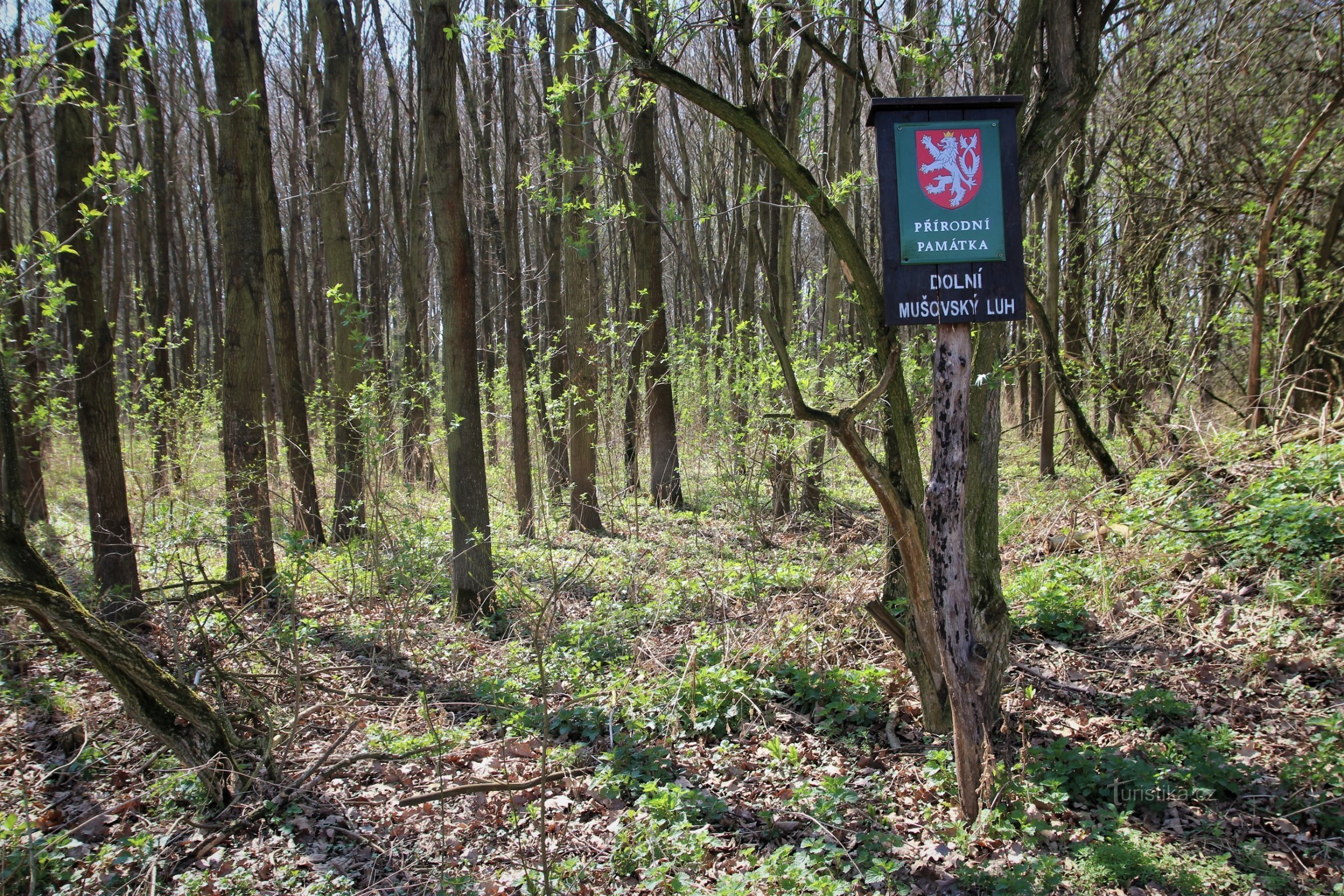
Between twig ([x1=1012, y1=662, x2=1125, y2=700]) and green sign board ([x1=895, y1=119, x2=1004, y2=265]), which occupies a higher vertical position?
green sign board ([x1=895, y1=119, x2=1004, y2=265])

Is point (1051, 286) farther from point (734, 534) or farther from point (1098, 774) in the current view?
point (1098, 774)

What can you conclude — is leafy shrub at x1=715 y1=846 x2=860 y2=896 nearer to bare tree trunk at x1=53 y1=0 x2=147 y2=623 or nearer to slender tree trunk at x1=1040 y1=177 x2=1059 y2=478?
bare tree trunk at x1=53 y1=0 x2=147 y2=623

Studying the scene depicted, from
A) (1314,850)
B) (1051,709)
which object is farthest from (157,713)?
(1314,850)

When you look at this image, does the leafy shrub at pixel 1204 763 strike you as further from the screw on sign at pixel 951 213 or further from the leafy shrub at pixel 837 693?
the screw on sign at pixel 951 213

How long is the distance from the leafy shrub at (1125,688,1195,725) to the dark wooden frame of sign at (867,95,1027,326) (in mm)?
2448

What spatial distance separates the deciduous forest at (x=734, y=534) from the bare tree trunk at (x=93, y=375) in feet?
0.15

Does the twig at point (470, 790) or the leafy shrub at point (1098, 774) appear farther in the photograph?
the leafy shrub at point (1098, 774)

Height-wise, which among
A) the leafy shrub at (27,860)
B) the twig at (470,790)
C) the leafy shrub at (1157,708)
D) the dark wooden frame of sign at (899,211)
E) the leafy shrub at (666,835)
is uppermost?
the dark wooden frame of sign at (899,211)

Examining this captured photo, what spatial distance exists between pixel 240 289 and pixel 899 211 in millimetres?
6345

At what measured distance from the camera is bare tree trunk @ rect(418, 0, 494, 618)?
683 centimetres

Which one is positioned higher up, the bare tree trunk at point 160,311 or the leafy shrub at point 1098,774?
the bare tree trunk at point 160,311

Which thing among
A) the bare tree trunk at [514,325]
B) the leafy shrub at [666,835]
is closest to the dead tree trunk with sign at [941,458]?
the leafy shrub at [666,835]

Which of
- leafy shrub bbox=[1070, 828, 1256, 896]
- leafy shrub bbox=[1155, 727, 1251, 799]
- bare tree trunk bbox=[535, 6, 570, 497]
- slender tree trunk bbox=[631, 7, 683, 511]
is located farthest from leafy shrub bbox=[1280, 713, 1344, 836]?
slender tree trunk bbox=[631, 7, 683, 511]

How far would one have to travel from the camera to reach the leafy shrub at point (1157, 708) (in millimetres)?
4281
